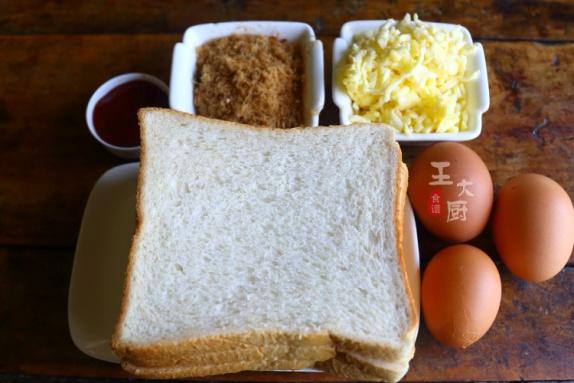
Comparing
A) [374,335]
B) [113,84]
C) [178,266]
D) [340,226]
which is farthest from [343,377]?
[113,84]

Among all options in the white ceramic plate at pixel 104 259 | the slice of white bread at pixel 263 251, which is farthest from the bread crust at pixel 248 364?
the white ceramic plate at pixel 104 259

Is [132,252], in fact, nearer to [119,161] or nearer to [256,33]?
[119,161]

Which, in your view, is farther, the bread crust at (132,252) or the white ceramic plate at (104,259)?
the white ceramic plate at (104,259)

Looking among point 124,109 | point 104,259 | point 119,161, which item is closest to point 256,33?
point 124,109

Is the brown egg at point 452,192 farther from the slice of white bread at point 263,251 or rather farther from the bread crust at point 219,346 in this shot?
the bread crust at point 219,346

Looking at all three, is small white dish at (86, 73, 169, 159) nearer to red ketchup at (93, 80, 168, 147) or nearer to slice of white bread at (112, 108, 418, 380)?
red ketchup at (93, 80, 168, 147)

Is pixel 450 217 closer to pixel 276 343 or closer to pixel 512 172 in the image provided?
pixel 512 172

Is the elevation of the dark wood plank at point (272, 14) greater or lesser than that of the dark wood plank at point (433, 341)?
greater
